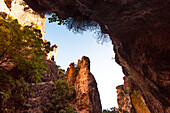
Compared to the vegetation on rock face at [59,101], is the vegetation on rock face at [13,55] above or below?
above

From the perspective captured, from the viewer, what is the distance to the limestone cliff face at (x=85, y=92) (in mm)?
16562

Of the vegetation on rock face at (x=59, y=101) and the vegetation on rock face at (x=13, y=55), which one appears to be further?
the vegetation on rock face at (x=59, y=101)

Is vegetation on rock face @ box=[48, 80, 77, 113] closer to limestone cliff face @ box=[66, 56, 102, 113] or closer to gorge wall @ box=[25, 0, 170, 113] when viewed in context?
limestone cliff face @ box=[66, 56, 102, 113]

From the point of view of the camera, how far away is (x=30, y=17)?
623 inches

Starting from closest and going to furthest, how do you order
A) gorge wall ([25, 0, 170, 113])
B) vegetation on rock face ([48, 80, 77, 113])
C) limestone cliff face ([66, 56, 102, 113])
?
gorge wall ([25, 0, 170, 113]) → vegetation on rock face ([48, 80, 77, 113]) → limestone cliff face ([66, 56, 102, 113])

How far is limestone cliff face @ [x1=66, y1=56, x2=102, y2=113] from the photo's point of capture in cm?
1656

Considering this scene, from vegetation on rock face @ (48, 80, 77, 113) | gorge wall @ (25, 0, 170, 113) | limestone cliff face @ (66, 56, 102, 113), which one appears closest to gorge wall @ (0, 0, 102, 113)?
limestone cliff face @ (66, 56, 102, 113)

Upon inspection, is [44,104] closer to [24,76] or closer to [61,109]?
[61,109]

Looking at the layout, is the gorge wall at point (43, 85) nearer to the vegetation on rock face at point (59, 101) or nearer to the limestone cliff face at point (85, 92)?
the limestone cliff face at point (85, 92)

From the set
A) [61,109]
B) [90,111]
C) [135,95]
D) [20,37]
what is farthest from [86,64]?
[20,37]

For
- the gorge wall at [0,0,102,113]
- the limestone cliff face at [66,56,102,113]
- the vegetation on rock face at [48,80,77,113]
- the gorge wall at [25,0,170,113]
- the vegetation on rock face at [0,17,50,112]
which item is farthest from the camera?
the limestone cliff face at [66,56,102,113]

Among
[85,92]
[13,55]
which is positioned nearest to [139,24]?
[13,55]

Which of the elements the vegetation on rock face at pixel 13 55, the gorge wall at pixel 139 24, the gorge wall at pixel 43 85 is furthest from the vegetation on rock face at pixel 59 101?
the gorge wall at pixel 139 24

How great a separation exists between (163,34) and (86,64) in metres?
20.7
